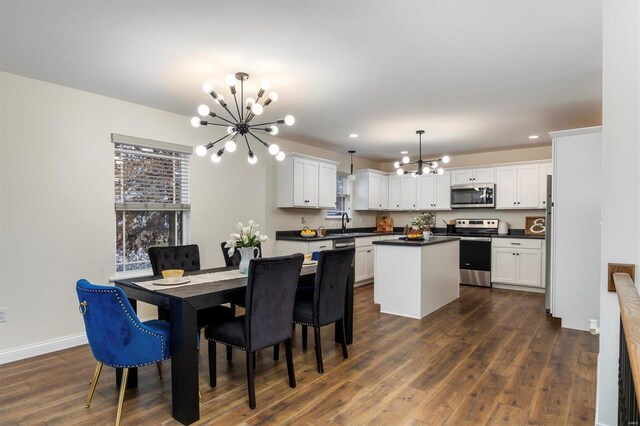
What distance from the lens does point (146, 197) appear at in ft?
13.8

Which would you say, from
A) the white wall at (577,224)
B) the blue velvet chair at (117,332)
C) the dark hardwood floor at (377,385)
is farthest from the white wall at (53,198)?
the white wall at (577,224)

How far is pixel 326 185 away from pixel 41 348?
170 inches

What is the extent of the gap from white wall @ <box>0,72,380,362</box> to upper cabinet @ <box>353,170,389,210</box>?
401cm

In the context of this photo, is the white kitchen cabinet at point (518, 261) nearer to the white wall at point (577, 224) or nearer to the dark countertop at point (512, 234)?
the dark countertop at point (512, 234)

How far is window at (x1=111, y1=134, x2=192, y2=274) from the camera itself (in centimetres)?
401

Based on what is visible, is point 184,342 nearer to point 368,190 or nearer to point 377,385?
point 377,385

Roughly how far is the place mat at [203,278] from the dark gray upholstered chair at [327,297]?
61 cm

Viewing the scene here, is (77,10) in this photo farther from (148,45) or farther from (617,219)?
(617,219)

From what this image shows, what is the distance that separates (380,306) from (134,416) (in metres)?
3.26

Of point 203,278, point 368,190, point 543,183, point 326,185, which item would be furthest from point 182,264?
point 543,183

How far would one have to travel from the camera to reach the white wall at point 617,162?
5.97ft

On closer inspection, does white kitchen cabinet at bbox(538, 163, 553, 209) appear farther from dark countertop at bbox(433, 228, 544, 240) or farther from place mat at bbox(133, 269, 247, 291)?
place mat at bbox(133, 269, 247, 291)

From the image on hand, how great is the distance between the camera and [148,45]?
2.65m

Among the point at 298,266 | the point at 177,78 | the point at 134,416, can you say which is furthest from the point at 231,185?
the point at 134,416
